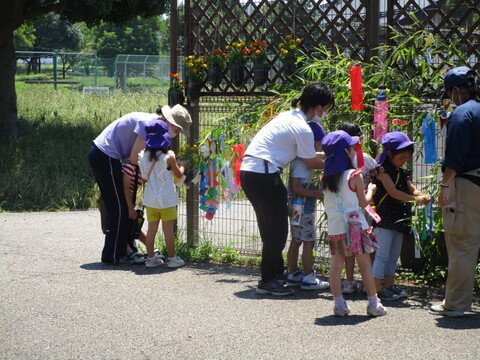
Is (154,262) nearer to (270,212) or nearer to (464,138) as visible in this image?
(270,212)

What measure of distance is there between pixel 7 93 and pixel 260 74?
947 centimetres

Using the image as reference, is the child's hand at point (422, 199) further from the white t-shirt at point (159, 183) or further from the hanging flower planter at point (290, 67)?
the white t-shirt at point (159, 183)

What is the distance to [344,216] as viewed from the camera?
563cm

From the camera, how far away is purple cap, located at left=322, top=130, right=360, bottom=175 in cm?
560

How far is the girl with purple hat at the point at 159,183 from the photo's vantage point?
7141mm

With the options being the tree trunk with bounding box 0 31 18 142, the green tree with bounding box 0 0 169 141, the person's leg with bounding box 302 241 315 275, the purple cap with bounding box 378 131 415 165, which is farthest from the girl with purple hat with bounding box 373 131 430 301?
the tree trunk with bounding box 0 31 18 142

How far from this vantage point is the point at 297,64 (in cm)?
747

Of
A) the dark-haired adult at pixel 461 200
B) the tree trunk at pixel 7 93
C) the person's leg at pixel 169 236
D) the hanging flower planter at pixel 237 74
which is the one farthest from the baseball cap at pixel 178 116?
the tree trunk at pixel 7 93

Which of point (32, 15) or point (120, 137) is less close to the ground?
point (32, 15)

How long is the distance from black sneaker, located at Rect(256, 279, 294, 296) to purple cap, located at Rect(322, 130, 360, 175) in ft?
3.97

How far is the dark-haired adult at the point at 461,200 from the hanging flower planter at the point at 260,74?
8.21 ft

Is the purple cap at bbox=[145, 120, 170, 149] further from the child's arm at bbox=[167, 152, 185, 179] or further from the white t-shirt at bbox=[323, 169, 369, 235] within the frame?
the white t-shirt at bbox=[323, 169, 369, 235]

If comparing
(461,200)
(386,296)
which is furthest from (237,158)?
(461,200)

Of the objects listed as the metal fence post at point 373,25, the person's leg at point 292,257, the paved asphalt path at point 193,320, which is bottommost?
the paved asphalt path at point 193,320
